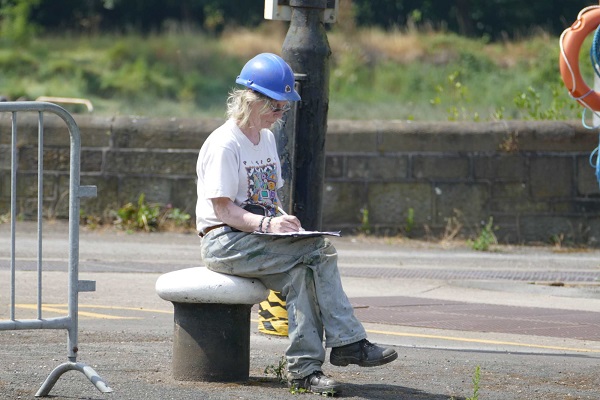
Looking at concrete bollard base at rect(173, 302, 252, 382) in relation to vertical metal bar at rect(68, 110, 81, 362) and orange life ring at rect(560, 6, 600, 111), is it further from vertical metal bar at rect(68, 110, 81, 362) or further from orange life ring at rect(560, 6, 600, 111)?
orange life ring at rect(560, 6, 600, 111)

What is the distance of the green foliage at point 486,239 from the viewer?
12.7 meters

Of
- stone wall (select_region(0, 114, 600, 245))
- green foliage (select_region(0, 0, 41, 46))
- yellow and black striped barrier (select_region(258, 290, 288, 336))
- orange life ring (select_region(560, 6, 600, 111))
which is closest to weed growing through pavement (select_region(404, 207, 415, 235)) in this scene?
stone wall (select_region(0, 114, 600, 245))

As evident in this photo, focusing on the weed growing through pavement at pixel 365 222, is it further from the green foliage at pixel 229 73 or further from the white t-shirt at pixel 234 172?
the white t-shirt at pixel 234 172

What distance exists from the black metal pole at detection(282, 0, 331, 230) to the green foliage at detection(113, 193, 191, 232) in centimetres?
591

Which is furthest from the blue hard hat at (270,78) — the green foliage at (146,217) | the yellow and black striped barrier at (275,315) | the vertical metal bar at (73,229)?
the green foliage at (146,217)

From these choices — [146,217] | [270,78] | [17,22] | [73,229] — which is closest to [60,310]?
[73,229]

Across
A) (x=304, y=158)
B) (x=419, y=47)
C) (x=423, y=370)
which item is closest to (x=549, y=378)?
(x=423, y=370)

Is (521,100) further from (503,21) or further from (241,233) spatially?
(503,21)

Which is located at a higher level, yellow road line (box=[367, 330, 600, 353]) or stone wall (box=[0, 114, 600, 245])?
stone wall (box=[0, 114, 600, 245])

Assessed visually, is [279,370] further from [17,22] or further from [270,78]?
[17,22]

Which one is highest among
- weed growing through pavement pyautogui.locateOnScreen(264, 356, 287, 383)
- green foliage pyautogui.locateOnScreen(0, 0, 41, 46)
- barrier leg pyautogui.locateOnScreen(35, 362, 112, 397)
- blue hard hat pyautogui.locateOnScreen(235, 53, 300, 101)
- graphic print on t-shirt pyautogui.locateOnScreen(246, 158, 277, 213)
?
green foliage pyautogui.locateOnScreen(0, 0, 41, 46)

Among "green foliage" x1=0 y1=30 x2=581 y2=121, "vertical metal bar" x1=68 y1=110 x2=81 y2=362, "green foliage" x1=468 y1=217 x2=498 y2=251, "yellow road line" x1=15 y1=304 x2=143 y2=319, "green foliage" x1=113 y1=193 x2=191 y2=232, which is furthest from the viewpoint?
"green foliage" x1=0 y1=30 x2=581 y2=121

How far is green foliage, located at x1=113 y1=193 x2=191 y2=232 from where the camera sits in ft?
43.7

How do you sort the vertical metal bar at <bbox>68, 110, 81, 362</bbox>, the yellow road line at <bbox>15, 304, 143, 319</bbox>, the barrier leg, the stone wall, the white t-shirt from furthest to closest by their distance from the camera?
the stone wall
the yellow road line at <bbox>15, 304, 143, 319</bbox>
the white t-shirt
the vertical metal bar at <bbox>68, 110, 81, 362</bbox>
the barrier leg
